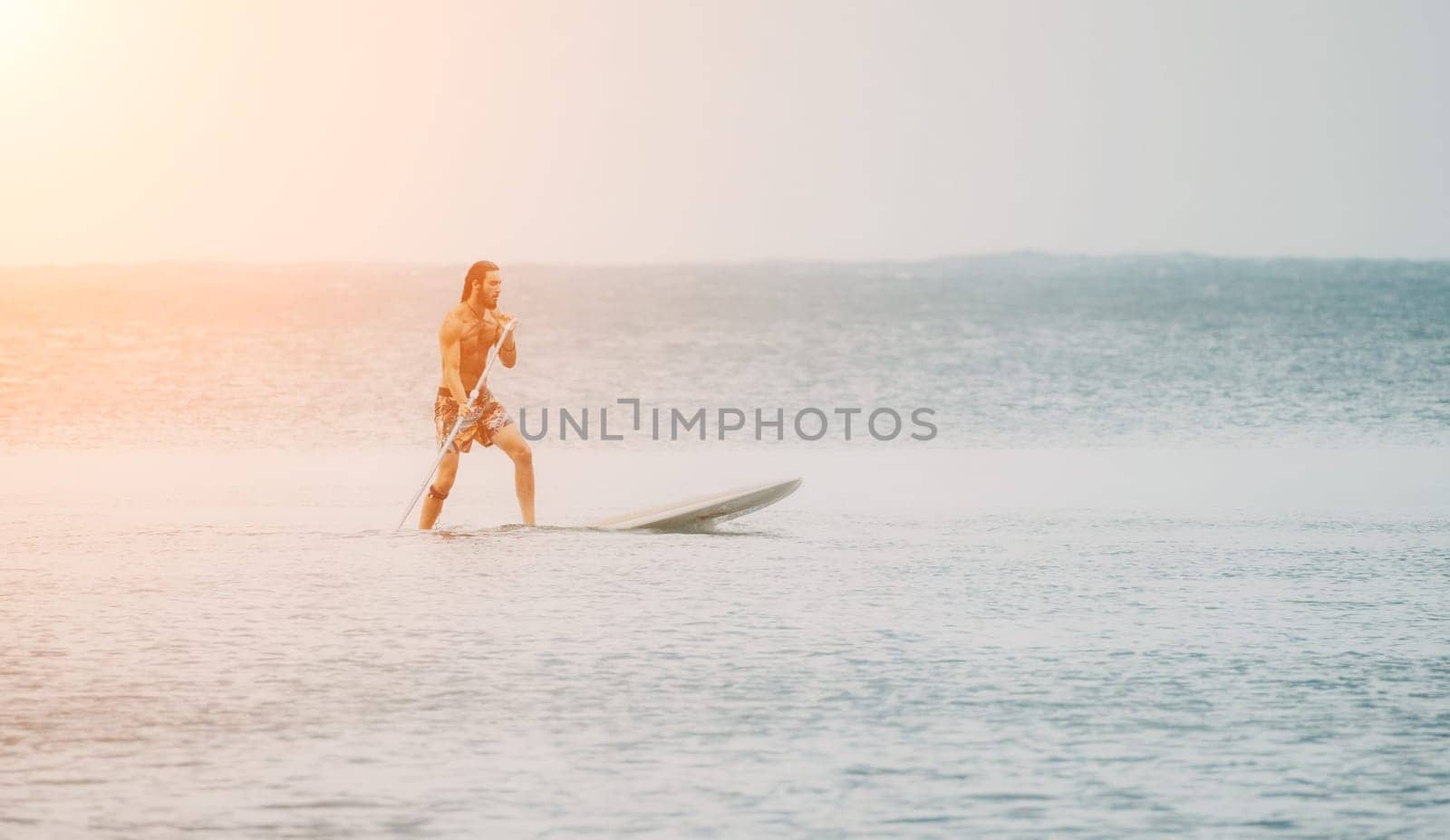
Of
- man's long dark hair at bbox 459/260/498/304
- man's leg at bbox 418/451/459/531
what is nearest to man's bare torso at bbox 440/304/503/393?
man's long dark hair at bbox 459/260/498/304

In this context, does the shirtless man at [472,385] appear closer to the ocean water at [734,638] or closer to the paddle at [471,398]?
the paddle at [471,398]

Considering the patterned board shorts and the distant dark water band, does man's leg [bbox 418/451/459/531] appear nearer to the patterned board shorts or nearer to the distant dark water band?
the patterned board shorts

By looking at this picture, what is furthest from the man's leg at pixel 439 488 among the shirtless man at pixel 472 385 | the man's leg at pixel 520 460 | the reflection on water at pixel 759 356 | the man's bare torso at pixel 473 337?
the reflection on water at pixel 759 356

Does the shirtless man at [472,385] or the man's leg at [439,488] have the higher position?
the shirtless man at [472,385]

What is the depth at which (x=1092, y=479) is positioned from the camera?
14.3 metres

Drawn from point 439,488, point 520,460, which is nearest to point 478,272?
point 520,460

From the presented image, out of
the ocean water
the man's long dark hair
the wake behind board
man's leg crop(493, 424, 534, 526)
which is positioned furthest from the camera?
the wake behind board

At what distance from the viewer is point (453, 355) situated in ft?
33.3

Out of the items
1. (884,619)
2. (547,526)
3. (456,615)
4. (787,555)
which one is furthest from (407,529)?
(884,619)

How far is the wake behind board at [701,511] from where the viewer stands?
34.6 feet

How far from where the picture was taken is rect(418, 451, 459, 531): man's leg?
10094 millimetres

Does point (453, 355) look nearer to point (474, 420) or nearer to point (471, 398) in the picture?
point (471, 398)

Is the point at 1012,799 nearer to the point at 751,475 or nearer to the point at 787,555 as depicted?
the point at 787,555

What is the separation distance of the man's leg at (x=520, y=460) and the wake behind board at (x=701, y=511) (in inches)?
16.2
